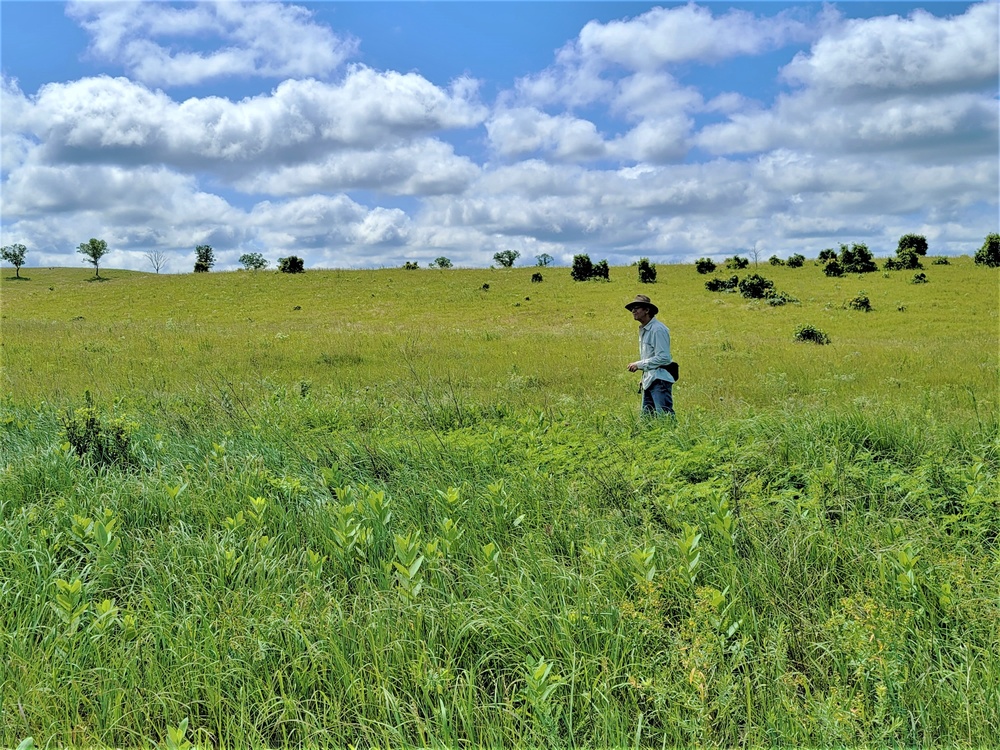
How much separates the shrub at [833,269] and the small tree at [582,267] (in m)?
18.3

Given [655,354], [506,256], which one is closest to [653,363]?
[655,354]

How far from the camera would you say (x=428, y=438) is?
756cm

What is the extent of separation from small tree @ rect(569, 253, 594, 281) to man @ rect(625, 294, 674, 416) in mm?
46510

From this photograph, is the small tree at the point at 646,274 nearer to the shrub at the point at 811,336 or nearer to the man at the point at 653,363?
the shrub at the point at 811,336

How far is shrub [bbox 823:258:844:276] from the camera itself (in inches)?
1929

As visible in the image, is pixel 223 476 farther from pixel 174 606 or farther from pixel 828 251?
pixel 828 251

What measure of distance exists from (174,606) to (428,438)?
12.3ft

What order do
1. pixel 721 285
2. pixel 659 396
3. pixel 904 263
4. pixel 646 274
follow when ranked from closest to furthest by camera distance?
1. pixel 659 396
2. pixel 721 285
3. pixel 904 263
4. pixel 646 274

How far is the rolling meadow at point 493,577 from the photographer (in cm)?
319

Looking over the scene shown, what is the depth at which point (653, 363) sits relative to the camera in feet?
31.2

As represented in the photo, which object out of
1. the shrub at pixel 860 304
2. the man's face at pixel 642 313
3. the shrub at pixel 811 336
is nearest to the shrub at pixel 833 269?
the shrub at pixel 860 304

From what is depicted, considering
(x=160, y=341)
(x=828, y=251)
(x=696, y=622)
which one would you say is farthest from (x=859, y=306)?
(x=696, y=622)

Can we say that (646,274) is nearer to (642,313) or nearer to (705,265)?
(705,265)

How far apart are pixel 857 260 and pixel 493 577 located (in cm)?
5514
